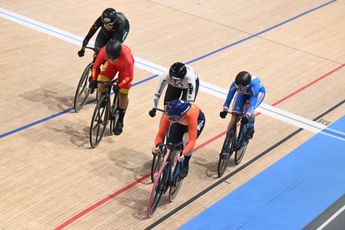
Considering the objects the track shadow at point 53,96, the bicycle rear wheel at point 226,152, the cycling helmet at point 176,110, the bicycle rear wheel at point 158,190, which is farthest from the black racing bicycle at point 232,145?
the track shadow at point 53,96

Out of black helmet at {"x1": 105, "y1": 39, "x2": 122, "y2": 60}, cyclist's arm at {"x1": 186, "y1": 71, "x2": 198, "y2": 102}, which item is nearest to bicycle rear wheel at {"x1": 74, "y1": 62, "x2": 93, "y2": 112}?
black helmet at {"x1": 105, "y1": 39, "x2": 122, "y2": 60}

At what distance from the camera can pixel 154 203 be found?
7660 millimetres

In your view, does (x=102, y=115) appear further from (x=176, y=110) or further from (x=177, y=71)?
(x=176, y=110)

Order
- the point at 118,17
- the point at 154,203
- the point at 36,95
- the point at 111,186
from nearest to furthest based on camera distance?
the point at 154,203 → the point at 111,186 → the point at 118,17 → the point at 36,95

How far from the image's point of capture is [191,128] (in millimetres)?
7285

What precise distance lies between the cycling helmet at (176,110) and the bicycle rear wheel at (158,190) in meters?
0.59

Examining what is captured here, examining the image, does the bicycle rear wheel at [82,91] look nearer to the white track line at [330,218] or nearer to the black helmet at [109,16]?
the black helmet at [109,16]

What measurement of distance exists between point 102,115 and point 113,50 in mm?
1201

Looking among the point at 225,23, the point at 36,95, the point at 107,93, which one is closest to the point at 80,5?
the point at 225,23

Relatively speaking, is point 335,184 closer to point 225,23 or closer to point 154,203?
point 154,203

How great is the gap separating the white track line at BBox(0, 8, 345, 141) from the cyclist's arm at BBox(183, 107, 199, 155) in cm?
328

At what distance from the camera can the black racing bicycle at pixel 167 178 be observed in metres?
7.45

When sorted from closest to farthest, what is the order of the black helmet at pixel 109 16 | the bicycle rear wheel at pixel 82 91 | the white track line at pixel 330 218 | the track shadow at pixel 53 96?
1. the white track line at pixel 330 218
2. the black helmet at pixel 109 16
3. the bicycle rear wheel at pixel 82 91
4. the track shadow at pixel 53 96

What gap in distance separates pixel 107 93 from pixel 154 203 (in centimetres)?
176
